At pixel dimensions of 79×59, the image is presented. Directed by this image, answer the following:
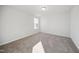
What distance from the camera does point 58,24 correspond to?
525 cm

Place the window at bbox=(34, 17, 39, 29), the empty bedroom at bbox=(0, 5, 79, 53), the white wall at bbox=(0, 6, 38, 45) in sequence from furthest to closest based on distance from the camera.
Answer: the window at bbox=(34, 17, 39, 29), the white wall at bbox=(0, 6, 38, 45), the empty bedroom at bbox=(0, 5, 79, 53)

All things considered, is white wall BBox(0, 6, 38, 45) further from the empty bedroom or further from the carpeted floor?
the carpeted floor

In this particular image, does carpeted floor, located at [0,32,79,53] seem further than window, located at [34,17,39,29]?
No

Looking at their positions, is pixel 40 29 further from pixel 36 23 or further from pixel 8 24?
pixel 8 24

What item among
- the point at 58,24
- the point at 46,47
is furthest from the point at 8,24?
the point at 58,24

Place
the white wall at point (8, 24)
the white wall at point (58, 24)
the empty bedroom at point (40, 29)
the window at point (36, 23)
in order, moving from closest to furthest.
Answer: the empty bedroom at point (40, 29) < the white wall at point (8, 24) < the white wall at point (58, 24) < the window at point (36, 23)

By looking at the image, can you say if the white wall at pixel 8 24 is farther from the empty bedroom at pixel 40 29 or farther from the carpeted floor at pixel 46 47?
the carpeted floor at pixel 46 47

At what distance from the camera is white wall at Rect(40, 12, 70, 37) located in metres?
4.71

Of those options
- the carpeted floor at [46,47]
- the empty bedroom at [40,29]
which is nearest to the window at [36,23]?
the empty bedroom at [40,29]

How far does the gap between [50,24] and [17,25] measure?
2.68 meters

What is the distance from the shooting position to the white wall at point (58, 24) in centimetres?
471

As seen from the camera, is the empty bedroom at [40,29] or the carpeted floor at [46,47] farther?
the empty bedroom at [40,29]

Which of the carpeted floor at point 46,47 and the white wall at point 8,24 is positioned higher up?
the white wall at point 8,24

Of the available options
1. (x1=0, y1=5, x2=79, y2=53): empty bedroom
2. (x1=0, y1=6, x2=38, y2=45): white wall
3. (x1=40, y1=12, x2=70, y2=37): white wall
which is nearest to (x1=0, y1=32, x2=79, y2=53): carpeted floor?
(x1=0, y1=5, x2=79, y2=53): empty bedroom
